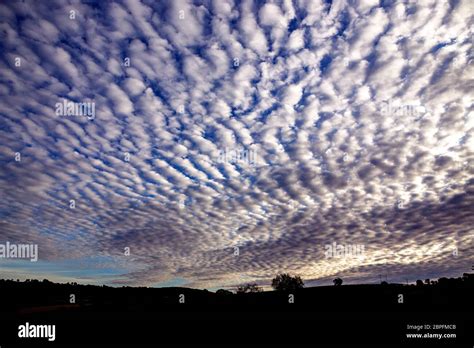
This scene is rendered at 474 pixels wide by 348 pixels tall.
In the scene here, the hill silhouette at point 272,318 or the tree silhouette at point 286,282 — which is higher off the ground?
the hill silhouette at point 272,318

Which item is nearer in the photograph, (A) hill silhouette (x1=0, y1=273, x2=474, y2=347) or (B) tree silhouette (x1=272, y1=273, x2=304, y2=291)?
(A) hill silhouette (x1=0, y1=273, x2=474, y2=347)

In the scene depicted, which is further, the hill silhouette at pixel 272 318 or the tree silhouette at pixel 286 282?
the tree silhouette at pixel 286 282

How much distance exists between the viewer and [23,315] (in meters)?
18.0

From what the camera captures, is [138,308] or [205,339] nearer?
[205,339]

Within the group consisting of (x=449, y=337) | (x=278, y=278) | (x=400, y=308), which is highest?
(x=400, y=308)

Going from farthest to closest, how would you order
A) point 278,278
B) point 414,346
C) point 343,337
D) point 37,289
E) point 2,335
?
1. point 278,278
2. point 37,289
3. point 2,335
4. point 343,337
5. point 414,346

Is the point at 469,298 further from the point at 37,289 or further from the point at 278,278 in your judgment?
the point at 278,278

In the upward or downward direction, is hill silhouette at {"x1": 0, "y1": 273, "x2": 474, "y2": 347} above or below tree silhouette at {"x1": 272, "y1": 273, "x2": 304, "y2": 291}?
above

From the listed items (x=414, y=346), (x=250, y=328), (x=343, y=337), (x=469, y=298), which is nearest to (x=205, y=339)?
(x=250, y=328)

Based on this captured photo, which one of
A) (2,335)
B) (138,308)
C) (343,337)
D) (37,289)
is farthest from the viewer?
(37,289)

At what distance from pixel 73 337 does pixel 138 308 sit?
11.1 feet

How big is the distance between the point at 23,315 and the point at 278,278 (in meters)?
117

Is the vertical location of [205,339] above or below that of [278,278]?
above

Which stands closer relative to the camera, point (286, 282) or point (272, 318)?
point (272, 318)
